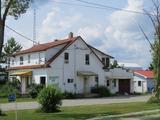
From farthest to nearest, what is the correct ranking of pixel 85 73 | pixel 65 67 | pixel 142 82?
pixel 142 82
pixel 85 73
pixel 65 67

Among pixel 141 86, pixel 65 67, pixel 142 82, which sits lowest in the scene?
pixel 141 86

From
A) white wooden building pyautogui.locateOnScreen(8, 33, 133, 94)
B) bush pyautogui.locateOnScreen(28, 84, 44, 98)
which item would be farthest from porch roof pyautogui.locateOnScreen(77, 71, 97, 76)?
bush pyautogui.locateOnScreen(28, 84, 44, 98)

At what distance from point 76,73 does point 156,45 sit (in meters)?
21.2

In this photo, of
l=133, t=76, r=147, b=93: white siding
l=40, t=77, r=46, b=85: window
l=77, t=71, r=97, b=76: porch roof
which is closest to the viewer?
l=40, t=77, r=46, b=85: window

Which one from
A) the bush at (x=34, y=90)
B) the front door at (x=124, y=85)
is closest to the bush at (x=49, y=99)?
the bush at (x=34, y=90)

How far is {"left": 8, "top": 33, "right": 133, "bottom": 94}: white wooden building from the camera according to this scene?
5709 cm

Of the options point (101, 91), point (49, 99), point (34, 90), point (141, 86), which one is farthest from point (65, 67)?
point (49, 99)

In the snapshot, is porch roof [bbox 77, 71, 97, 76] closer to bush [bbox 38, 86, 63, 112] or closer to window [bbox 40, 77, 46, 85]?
window [bbox 40, 77, 46, 85]

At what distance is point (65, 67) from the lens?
191 feet

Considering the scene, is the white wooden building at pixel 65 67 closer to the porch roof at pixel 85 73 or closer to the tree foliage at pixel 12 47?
the porch roof at pixel 85 73

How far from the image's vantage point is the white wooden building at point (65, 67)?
2248 inches

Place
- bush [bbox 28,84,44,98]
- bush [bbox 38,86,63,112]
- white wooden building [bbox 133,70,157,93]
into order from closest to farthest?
bush [bbox 38,86,63,112]
bush [bbox 28,84,44,98]
white wooden building [bbox 133,70,157,93]

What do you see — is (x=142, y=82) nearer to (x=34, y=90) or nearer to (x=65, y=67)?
(x=65, y=67)

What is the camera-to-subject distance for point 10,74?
211 ft
